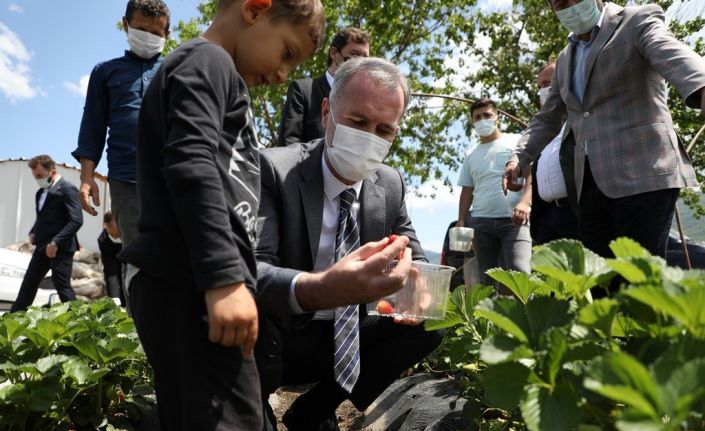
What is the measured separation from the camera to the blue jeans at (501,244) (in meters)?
4.55

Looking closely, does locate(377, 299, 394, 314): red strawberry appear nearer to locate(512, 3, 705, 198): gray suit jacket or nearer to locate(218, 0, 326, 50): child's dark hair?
locate(218, 0, 326, 50): child's dark hair

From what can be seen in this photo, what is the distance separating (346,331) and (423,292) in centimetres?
38

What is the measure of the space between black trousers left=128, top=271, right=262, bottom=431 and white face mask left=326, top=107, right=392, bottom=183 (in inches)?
34.3

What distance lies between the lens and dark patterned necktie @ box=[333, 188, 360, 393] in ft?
7.28

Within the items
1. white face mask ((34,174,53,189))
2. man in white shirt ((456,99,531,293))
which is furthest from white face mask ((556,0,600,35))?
white face mask ((34,174,53,189))

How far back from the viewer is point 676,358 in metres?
0.77

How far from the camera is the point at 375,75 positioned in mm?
2297

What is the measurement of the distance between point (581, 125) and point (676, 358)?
2.44 meters

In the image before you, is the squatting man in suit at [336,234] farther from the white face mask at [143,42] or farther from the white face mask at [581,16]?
the white face mask at [143,42]

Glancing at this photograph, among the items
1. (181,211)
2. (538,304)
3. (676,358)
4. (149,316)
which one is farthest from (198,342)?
(676,358)

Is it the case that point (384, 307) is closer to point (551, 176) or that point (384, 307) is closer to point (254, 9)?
point (254, 9)

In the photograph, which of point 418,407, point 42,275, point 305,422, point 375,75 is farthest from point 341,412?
point 42,275

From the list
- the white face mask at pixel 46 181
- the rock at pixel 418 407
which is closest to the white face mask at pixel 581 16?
the rock at pixel 418 407

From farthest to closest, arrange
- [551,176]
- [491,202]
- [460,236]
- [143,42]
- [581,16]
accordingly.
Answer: [460,236] → [491,202] → [551,176] → [143,42] → [581,16]
